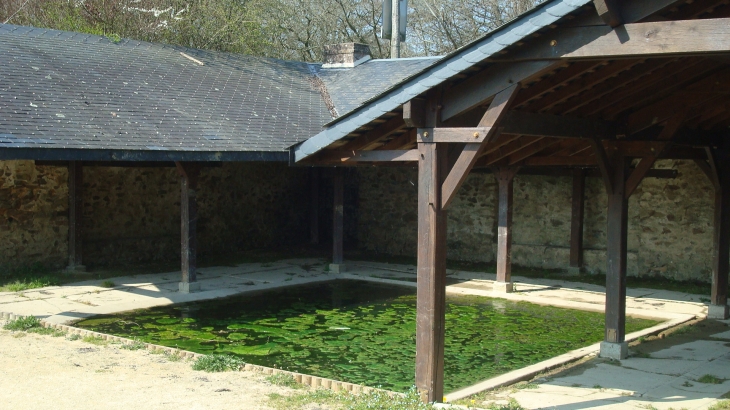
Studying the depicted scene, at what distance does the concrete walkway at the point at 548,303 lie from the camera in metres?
6.24

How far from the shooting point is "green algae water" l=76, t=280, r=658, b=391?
285 inches

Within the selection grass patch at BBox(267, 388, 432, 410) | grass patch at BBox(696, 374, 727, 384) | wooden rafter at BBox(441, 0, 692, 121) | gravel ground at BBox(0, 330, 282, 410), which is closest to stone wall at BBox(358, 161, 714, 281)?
grass patch at BBox(696, 374, 727, 384)

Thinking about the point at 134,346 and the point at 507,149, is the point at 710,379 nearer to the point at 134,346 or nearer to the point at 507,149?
the point at 507,149

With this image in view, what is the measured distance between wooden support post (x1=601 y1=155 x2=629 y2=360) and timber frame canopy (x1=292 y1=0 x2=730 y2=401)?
1 centimetres

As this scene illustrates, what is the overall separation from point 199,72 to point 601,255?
792 cm

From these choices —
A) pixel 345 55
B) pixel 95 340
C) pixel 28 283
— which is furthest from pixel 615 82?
pixel 345 55

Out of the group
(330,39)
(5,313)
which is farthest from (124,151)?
(330,39)

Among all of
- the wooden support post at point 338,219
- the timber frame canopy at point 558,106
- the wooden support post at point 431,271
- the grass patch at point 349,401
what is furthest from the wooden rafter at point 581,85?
the wooden support post at point 338,219

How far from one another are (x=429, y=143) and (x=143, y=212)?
9247 mm

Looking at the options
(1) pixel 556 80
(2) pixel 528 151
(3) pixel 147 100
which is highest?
(3) pixel 147 100

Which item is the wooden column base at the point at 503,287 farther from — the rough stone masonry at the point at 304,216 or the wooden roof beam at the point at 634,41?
the wooden roof beam at the point at 634,41

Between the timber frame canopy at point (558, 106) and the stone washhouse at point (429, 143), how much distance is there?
0.02 meters

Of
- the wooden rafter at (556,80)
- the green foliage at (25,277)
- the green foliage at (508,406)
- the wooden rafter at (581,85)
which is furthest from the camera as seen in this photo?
the green foliage at (25,277)

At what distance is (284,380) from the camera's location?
21.0 ft
